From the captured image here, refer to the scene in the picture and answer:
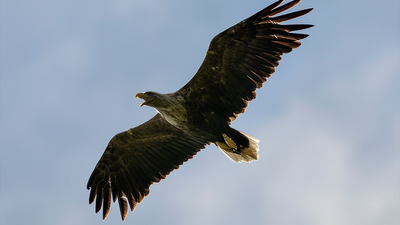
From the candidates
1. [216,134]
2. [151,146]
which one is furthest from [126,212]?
[216,134]

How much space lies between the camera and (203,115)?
8398 mm

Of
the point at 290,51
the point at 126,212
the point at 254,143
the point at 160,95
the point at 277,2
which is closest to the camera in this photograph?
the point at 277,2

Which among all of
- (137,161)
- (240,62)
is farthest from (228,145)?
(137,161)

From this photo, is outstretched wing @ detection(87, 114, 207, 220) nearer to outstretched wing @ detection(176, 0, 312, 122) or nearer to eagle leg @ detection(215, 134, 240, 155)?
eagle leg @ detection(215, 134, 240, 155)

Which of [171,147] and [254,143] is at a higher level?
[171,147]

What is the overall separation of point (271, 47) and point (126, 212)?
5.19 metres

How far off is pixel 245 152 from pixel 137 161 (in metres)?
2.74

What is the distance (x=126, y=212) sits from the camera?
9.47m

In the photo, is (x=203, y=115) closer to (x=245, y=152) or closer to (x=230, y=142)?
(x=230, y=142)

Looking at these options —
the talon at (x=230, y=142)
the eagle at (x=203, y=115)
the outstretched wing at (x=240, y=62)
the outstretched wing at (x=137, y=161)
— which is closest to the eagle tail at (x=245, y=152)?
Result: the eagle at (x=203, y=115)

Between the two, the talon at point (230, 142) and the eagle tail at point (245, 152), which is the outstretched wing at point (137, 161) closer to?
the eagle tail at point (245, 152)

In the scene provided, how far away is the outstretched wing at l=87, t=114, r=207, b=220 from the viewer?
373 inches

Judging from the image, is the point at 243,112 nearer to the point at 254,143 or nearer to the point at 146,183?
the point at 254,143

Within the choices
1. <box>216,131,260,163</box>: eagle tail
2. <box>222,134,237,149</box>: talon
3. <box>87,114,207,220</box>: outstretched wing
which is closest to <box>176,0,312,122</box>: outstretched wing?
<box>222,134,237,149</box>: talon
